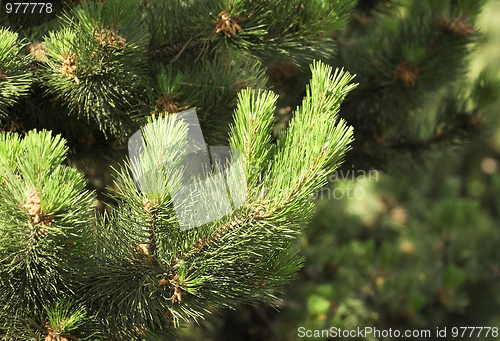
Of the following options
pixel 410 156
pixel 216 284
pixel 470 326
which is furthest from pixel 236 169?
pixel 470 326

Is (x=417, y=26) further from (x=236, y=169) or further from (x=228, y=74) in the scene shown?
(x=236, y=169)

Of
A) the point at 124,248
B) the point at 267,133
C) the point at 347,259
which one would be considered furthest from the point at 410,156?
the point at 124,248

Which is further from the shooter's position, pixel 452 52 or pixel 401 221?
pixel 401 221

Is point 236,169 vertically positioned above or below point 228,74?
below

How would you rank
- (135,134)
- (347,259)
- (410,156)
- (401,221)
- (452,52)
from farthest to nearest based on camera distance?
(401,221)
(347,259)
(410,156)
(452,52)
(135,134)

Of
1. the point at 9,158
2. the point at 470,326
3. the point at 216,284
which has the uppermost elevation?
the point at 9,158

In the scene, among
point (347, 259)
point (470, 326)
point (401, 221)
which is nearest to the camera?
point (347, 259)
